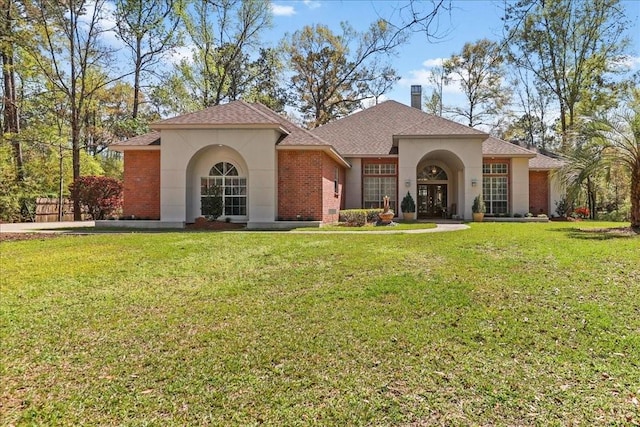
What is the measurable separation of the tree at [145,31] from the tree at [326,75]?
39.7ft

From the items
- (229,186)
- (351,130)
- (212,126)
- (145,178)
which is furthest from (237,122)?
(351,130)

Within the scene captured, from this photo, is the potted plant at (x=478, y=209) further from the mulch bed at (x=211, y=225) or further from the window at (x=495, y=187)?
the mulch bed at (x=211, y=225)

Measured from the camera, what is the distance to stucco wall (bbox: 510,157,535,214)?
21234 mm

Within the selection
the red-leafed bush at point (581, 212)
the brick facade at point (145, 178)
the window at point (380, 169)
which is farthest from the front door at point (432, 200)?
the brick facade at point (145, 178)

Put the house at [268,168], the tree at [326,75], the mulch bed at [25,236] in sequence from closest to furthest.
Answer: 1. the mulch bed at [25,236]
2. the house at [268,168]
3. the tree at [326,75]

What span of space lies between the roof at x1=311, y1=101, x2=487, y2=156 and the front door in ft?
11.7

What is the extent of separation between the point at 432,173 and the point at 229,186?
1236 cm

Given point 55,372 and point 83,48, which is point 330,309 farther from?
point 83,48

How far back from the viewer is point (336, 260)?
8539mm

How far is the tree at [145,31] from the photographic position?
23234 millimetres

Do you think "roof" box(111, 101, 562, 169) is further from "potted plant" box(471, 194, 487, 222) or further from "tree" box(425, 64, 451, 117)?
"tree" box(425, 64, 451, 117)

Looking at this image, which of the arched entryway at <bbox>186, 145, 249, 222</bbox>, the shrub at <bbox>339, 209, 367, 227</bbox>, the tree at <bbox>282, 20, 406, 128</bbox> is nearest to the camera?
the shrub at <bbox>339, 209, 367, 227</bbox>

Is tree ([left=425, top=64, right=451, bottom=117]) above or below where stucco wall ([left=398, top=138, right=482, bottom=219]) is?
above

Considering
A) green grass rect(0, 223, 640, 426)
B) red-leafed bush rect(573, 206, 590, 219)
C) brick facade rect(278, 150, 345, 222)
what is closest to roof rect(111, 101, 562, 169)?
brick facade rect(278, 150, 345, 222)
